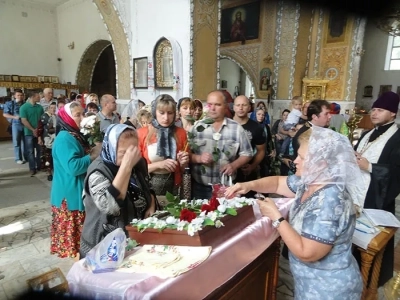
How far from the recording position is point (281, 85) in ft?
43.7

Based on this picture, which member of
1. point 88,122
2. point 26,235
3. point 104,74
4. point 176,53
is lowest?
point 26,235

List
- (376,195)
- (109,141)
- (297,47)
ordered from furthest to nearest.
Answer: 1. (297,47)
2. (376,195)
3. (109,141)

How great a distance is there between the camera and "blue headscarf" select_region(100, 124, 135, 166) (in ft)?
5.00

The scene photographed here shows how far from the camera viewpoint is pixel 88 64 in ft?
42.0

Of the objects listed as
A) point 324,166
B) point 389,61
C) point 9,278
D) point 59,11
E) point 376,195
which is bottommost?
point 9,278

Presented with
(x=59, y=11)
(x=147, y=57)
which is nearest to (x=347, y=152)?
(x=147, y=57)

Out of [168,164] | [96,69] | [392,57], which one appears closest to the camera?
[168,164]

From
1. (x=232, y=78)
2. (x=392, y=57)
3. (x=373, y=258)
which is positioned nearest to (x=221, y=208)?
(x=373, y=258)

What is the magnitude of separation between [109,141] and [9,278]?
6.25 ft

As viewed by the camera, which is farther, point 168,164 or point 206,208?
point 168,164

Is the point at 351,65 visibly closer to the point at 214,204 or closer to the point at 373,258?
the point at 373,258

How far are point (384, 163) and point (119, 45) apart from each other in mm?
6870

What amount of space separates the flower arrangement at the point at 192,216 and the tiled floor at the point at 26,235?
0.71 m

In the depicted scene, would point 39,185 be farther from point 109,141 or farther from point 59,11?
point 59,11
